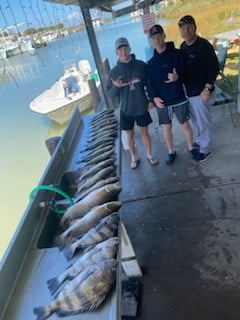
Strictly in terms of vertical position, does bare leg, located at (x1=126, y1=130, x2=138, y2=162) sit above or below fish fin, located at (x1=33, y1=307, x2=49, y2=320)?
below

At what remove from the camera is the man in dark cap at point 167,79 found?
3412mm

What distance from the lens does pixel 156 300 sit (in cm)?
235

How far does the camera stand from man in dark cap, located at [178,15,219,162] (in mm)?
3385

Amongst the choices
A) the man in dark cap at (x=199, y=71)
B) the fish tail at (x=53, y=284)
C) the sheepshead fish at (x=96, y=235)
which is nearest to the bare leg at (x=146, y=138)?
the man in dark cap at (x=199, y=71)

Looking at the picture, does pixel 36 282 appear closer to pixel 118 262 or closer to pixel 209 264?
pixel 118 262

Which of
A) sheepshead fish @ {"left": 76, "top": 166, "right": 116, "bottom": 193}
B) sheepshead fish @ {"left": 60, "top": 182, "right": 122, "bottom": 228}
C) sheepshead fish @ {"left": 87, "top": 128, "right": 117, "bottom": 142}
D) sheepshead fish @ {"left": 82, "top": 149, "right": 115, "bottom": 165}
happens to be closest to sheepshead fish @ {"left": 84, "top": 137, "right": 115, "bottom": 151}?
sheepshead fish @ {"left": 87, "top": 128, "right": 117, "bottom": 142}

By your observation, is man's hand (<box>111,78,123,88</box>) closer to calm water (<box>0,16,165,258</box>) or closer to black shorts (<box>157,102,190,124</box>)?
black shorts (<box>157,102,190,124</box>)

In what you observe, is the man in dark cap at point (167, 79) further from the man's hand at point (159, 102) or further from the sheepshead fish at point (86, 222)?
the sheepshead fish at point (86, 222)

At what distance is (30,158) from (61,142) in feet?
24.2

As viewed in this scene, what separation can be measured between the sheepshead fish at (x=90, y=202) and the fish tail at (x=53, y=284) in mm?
494

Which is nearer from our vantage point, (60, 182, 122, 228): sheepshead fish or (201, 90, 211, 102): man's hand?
(60, 182, 122, 228): sheepshead fish

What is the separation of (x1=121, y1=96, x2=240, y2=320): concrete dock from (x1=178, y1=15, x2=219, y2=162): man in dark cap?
25.1 inches

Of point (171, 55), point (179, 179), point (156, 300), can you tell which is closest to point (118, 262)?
point (156, 300)

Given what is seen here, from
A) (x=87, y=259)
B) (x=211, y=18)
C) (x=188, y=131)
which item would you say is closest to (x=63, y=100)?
(x=211, y=18)
